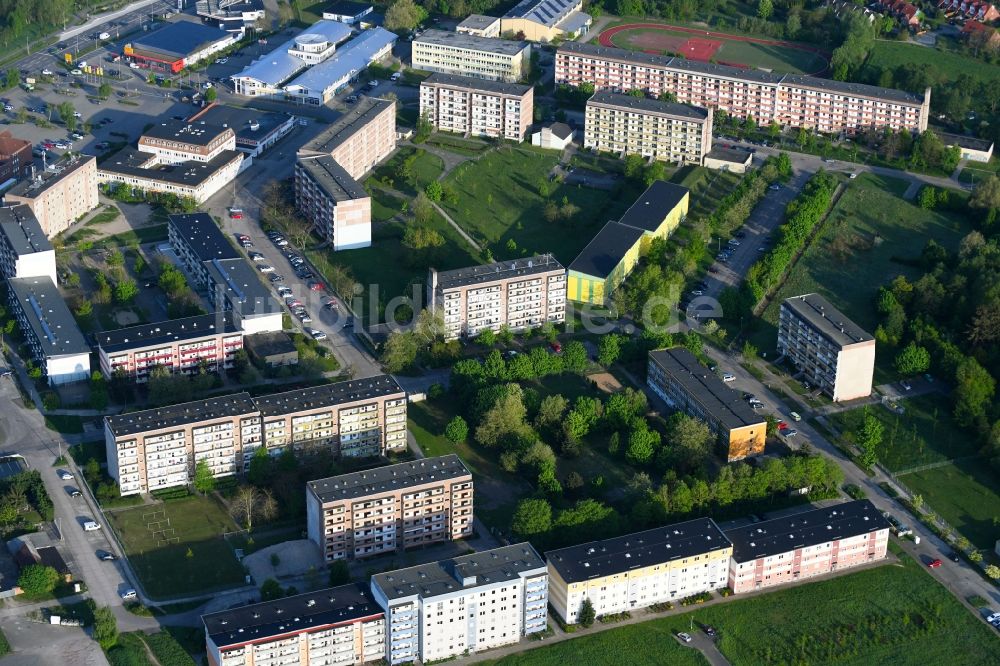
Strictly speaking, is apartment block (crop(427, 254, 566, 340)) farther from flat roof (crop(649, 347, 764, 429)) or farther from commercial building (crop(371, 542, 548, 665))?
commercial building (crop(371, 542, 548, 665))

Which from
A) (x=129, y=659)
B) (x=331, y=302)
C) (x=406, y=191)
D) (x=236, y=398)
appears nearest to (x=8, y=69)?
(x=406, y=191)

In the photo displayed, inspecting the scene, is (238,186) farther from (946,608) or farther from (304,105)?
(946,608)

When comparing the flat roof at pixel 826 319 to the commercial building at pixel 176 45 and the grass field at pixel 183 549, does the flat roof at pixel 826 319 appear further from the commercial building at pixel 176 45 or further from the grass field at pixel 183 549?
the commercial building at pixel 176 45

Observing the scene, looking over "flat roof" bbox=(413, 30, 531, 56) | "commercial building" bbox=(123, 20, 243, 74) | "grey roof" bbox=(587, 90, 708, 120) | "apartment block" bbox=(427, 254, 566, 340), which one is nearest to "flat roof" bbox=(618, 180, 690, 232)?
"grey roof" bbox=(587, 90, 708, 120)

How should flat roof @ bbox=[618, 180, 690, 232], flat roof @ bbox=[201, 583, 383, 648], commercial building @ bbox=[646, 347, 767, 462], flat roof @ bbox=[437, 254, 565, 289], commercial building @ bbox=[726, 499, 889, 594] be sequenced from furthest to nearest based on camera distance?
flat roof @ bbox=[618, 180, 690, 232], flat roof @ bbox=[437, 254, 565, 289], commercial building @ bbox=[646, 347, 767, 462], commercial building @ bbox=[726, 499, 889, 594], flat roof @ bbox=[201, 583, 383, 648]

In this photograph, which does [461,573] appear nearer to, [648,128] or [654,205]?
[654,205]

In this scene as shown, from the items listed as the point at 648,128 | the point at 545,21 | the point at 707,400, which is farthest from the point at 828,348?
the point at 545,21

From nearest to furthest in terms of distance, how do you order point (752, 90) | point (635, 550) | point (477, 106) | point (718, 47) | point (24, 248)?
point (635, 550), point (24, 248), point (477, 106), point (752, 90), point (718, 47)
